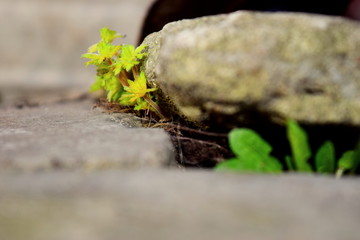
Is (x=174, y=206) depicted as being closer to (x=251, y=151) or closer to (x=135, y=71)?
(x=251, y=151)

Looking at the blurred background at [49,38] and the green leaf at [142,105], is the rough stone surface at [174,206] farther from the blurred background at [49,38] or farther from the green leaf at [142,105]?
the blurred background at [49,38]

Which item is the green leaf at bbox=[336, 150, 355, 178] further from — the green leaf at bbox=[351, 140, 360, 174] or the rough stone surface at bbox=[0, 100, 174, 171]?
the rough stone surface at bbox=[0, 100, 174, 171]

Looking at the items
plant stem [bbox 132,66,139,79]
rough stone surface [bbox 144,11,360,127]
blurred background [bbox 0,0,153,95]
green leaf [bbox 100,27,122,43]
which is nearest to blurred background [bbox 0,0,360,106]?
blurred background [bbox 0,0,153,95]

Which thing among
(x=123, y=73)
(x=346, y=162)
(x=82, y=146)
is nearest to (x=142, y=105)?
(x=123, y=73)

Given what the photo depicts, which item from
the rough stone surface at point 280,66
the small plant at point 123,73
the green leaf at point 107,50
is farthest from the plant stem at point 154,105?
the rough stone surface at point 280,66

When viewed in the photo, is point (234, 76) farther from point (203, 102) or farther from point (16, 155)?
point (16, 155)
